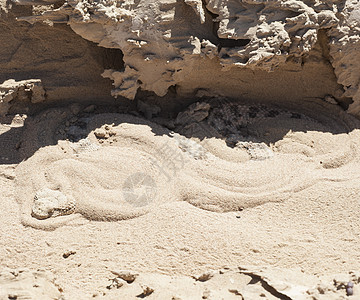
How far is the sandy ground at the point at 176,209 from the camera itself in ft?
9.54

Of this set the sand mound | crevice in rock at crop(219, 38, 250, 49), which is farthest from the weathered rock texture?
the sand mound

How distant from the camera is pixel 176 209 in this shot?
3.46 metres

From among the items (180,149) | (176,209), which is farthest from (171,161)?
(176,209)

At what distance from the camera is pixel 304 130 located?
169 inches

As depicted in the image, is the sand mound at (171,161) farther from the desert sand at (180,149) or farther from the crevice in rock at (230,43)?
the crevice in rock at (230,43)

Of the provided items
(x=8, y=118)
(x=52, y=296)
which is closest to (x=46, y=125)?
(x=8, y=118)

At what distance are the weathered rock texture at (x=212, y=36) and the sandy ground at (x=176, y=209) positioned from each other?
485mm

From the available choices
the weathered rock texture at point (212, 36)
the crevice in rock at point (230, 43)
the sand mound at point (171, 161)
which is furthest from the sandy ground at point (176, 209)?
the crevice in rock at point (230, 43)

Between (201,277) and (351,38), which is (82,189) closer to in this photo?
(201,277)

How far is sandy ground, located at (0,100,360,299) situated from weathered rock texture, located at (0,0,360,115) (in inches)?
19.1

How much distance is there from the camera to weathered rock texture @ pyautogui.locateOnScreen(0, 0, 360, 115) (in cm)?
377

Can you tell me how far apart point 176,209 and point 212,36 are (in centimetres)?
178

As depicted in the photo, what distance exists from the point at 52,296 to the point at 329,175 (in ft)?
8.46

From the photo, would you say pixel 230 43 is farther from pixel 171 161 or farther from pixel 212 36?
pixel 171 161
